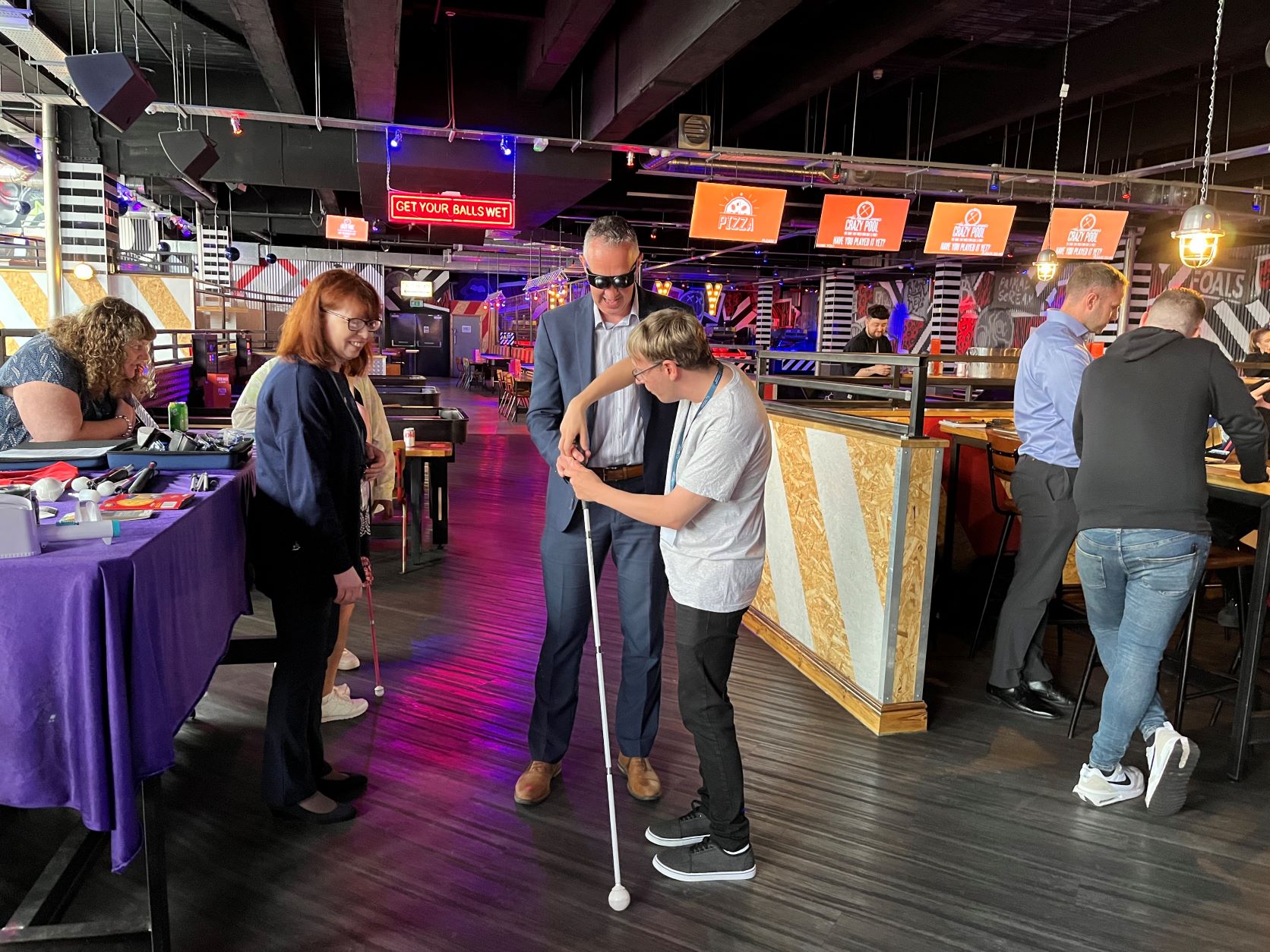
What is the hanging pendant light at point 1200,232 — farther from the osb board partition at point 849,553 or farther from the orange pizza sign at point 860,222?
the orange pizza sign at point 860,222

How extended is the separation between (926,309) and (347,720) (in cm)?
2177

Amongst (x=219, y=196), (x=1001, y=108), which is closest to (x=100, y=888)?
(x=1001, y=108)

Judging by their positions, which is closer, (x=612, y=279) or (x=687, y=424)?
(x=687, y=424)

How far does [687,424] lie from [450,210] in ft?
25.7

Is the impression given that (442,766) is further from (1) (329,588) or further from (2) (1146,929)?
(2) (1146,929)

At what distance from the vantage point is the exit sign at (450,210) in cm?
914

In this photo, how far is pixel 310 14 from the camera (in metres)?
7.84

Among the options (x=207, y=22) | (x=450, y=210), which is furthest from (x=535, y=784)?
(x=207, y=22)

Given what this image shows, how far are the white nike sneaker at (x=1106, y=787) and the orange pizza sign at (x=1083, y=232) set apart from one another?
9.52 m

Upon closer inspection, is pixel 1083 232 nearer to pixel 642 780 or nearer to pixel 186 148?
pixel 186 148

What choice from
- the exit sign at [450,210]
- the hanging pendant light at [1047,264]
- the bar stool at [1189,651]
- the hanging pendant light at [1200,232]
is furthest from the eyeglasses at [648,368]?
the hanging pendant light at [1047,264]

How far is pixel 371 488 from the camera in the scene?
12.4 feet

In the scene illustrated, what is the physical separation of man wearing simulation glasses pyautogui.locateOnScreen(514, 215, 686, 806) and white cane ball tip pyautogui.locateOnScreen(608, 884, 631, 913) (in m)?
0.56

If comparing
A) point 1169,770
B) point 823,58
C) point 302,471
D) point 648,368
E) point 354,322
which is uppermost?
point 823,58
